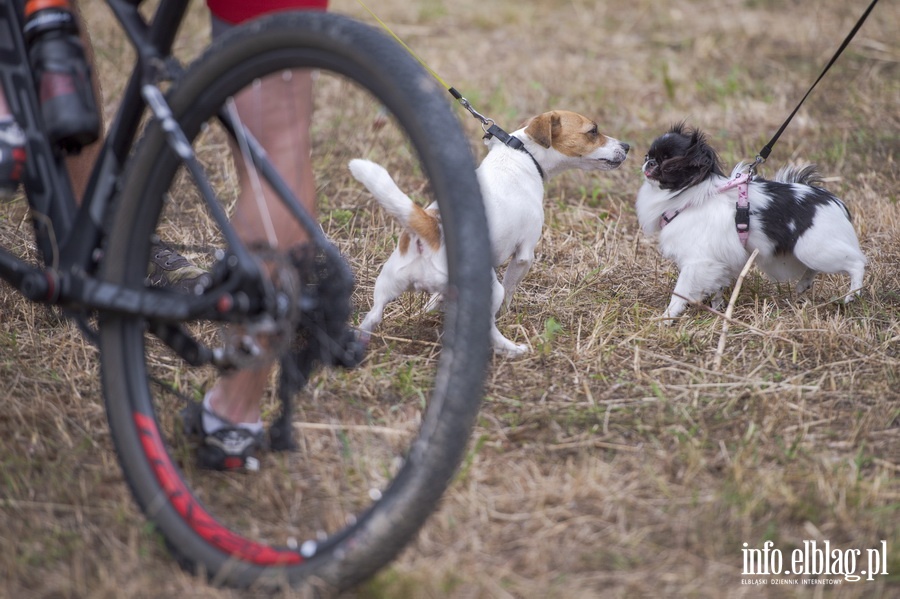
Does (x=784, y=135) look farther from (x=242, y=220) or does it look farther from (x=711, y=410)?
(x=242, y=220)

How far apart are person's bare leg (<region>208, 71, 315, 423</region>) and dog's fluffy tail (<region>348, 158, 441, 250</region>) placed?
1.81 ft

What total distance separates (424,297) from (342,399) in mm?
845

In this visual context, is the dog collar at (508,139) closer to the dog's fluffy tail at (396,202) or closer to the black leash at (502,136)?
the black leash at (502,136)

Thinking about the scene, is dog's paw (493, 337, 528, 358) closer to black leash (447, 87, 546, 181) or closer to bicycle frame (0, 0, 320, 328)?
black leash (447, 87, 546, 181)

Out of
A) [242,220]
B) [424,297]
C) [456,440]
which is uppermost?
[242,220]

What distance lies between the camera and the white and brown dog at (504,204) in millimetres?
2588

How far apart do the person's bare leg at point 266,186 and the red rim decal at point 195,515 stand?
22 cm

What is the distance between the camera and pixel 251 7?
199cm

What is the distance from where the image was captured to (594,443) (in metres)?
2.21

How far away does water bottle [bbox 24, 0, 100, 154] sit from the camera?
1.80 metres

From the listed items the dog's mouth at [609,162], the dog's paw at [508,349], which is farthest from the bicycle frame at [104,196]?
the dog's mouth at [609,162]

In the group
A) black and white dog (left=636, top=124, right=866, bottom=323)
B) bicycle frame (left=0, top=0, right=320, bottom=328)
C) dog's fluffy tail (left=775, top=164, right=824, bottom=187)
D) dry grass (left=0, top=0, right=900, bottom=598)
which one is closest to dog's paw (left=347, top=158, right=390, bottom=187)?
dry grass (left=0, top=0, right=900, bottom=598)

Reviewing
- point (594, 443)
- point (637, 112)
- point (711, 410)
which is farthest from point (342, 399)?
point (637, 112)

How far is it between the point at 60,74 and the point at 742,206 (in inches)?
85.2
